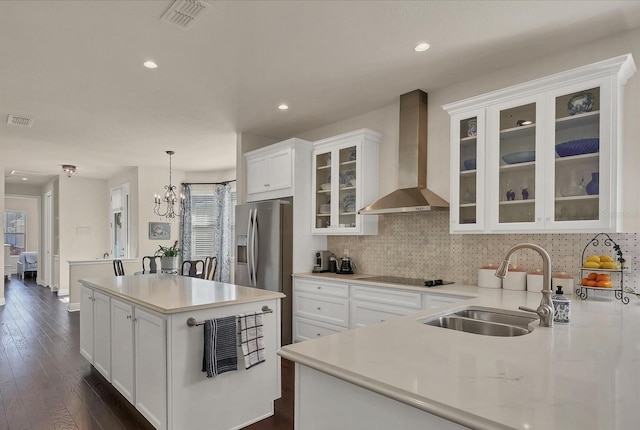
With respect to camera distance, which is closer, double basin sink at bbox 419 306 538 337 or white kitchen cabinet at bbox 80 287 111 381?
double basin sink at bbox 419 306 538 337

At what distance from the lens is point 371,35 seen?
8.80 feet

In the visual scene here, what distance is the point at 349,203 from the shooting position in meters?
4.23

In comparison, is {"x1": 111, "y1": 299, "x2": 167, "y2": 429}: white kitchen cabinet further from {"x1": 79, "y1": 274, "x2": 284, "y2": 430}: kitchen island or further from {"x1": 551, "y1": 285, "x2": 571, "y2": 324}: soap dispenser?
{"x1": 551, "y1": 285, "x2": 571, "y2": 324}: soap dispenser

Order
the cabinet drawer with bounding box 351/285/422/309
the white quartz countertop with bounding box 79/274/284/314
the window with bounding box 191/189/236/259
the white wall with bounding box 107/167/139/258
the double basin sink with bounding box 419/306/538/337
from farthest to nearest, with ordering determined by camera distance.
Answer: the window with bounding box 191/189/236/259 < the white wall with bounding box 107/167/139/258 < the cabinet drawer with bounding box 351/285/422/309 < the white quartz countertop with bounding box 79/274/284/314 < the double basin sink with bounding box 419/306/538/337

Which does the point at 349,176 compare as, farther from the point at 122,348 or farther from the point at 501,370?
the point at 501,370

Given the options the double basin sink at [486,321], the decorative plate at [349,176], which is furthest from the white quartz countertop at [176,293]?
the decorative plate at [349,176]

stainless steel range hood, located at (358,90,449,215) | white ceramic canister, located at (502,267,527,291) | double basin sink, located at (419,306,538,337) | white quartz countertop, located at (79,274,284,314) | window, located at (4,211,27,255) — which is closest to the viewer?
double basin sink, located at (419,306,538,337)

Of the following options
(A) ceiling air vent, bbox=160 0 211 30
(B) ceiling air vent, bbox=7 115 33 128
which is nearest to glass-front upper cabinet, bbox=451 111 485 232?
(A) ceiling air vent, bbox=160 0 211 30

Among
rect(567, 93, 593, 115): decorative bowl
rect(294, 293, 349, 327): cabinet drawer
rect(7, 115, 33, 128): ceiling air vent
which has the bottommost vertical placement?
rect(294, 293, 349, 327): cabinet drawer

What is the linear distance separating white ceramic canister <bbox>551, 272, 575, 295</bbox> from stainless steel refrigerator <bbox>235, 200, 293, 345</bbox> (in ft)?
8.64

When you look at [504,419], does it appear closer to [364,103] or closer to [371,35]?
[371,35]

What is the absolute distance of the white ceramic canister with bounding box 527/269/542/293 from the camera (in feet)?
9.21

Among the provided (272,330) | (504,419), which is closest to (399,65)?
(272,330)

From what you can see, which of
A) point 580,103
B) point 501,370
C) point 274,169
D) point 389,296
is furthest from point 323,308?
point 501,370
